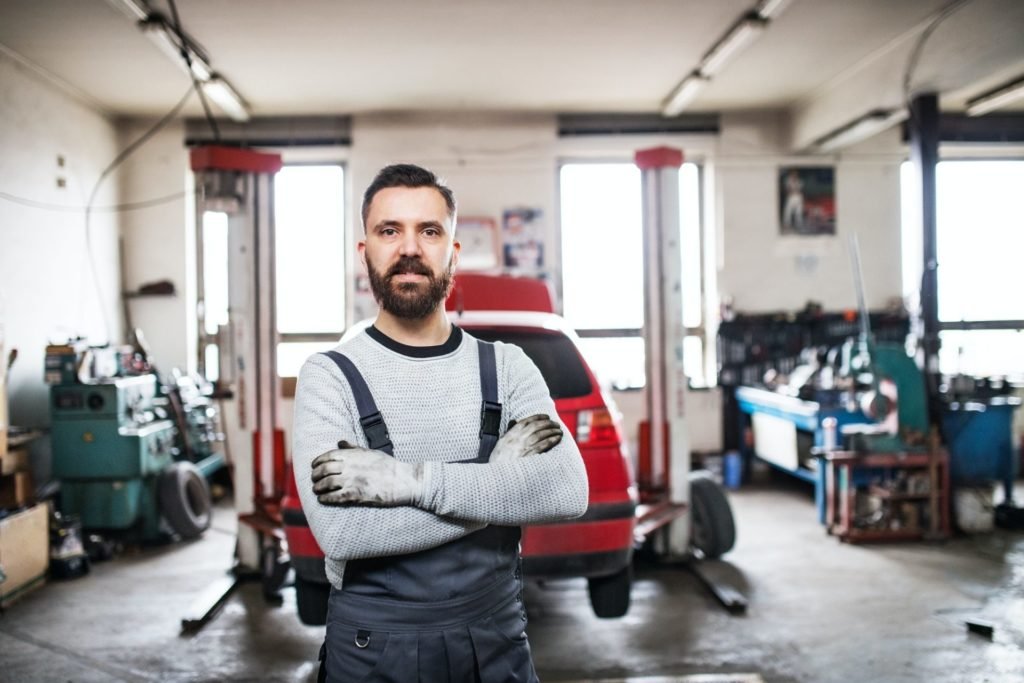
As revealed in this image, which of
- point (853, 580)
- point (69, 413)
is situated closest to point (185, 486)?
point (69, 413)

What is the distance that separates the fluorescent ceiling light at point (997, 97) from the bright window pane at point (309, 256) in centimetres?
636

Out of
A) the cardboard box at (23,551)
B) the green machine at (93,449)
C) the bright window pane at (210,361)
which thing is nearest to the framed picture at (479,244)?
the bright window pane at (210,361)

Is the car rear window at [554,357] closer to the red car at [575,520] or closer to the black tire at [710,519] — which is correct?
the red car at [575,520]

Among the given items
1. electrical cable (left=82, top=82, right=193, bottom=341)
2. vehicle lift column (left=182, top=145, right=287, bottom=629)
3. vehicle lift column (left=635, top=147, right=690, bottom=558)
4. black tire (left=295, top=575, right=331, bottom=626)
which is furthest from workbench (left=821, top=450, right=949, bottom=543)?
electrical cable (left=82, top=82, right=193, bottom=341)

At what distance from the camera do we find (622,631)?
3.58 m

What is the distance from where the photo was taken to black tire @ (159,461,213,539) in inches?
209

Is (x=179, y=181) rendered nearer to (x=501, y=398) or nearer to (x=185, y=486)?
(x=185, y=486)

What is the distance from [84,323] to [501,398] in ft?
21.1

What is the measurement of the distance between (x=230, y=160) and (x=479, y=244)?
352 cm

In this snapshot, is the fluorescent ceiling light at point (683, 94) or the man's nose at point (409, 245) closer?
the man's nose at point (409, 245)

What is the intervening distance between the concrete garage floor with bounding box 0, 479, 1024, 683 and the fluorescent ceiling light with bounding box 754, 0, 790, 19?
12.1 feet

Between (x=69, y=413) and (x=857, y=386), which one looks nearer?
(x=69, y=413)

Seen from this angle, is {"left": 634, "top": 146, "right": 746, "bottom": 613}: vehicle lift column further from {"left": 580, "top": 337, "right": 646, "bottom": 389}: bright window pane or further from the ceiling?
{"left": 580, "top": 337, "right": 646, "bottom": 389}: bright window pane

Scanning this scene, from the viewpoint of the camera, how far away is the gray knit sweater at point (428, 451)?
53.1 inches
